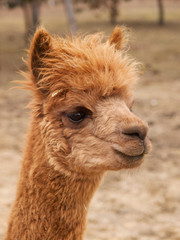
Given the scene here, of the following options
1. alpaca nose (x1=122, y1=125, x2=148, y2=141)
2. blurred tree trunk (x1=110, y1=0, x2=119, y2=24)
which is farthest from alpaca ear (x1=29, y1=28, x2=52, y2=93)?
blurred tree trunk (x1=110, y1=0, x2=119, y2=24)

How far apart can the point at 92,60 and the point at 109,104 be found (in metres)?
0.36

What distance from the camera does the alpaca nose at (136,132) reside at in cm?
257

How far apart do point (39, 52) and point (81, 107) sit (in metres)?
0.54

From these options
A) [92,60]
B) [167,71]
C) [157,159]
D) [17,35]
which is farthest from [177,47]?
[92,60]

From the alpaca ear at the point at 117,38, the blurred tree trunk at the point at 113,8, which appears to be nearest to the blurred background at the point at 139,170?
the alpaca ear at the point at 117,38

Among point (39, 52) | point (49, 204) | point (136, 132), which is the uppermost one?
point (39, 52)

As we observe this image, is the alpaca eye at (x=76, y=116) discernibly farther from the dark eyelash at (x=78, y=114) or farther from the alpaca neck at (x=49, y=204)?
the alpaca neck at (x=49, y=204)

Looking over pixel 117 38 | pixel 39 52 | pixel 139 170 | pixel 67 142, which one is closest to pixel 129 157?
pixel 67 142

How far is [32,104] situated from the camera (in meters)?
2.99

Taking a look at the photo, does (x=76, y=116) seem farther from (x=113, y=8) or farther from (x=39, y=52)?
(x=113, y=8)

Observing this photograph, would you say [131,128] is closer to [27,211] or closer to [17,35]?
[27,211]

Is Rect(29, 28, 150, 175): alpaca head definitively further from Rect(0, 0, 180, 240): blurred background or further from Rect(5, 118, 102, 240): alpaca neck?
Rect(0, 0, 180, 240): blurred background

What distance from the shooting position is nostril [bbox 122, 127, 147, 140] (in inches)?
101

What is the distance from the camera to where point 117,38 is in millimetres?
3383
